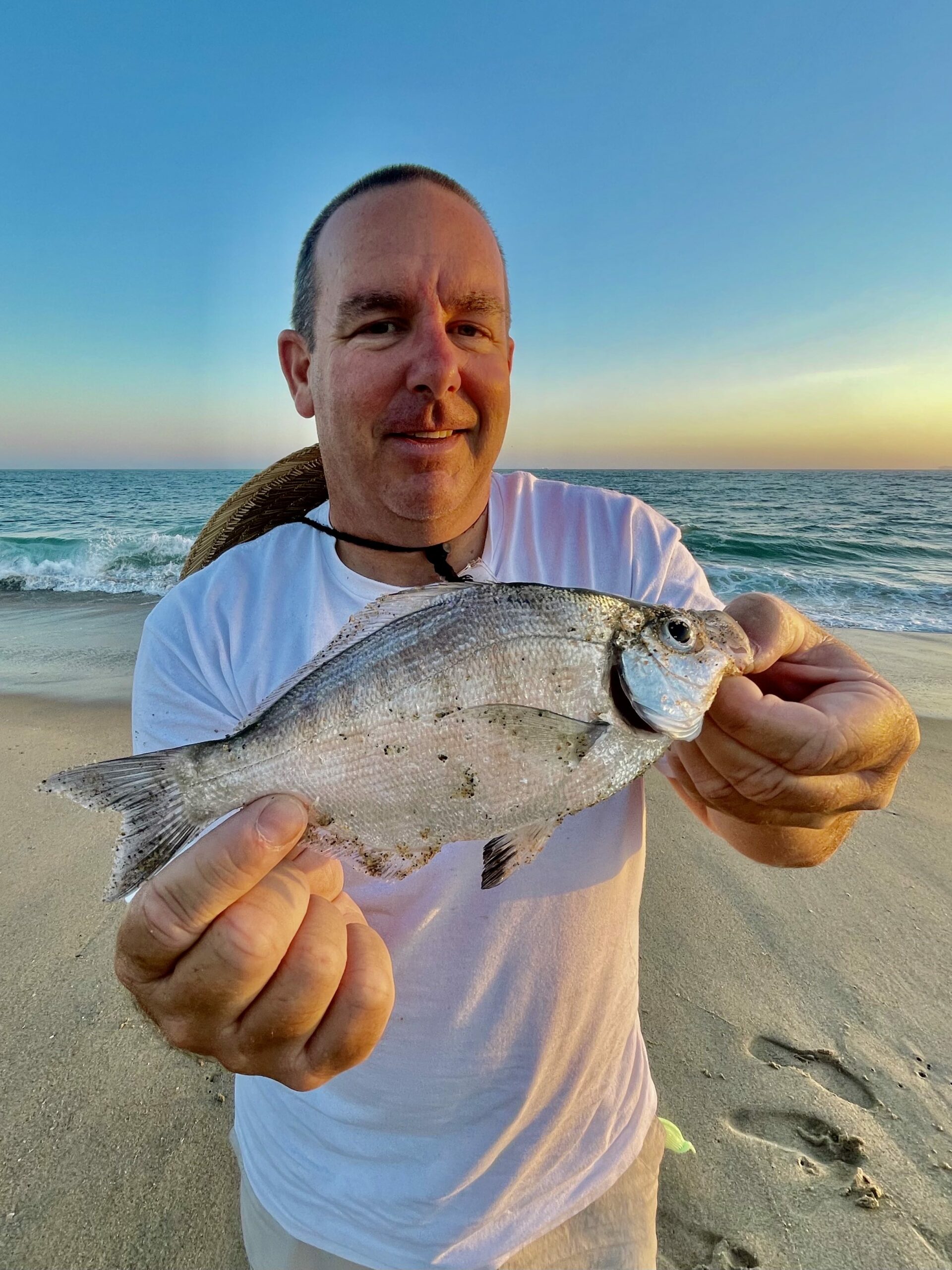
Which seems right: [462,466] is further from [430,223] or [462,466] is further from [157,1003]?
[157,1003]

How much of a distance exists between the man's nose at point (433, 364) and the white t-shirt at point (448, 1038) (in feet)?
2.03

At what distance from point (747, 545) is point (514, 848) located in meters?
19.9

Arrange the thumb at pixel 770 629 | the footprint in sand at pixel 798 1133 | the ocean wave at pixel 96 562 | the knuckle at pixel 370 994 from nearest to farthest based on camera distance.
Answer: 1. the knuckle at pixel 370 994
2. the thumb at pixel 770 629
3. the footprint in sand at pixel 798 1133
4. the ocean wave at pixel 96 562

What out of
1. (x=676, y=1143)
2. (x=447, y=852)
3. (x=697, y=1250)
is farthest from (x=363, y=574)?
(x=697, y=1250)

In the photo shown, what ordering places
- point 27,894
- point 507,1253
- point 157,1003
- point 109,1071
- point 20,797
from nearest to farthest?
point 157,1003 → point 507,1253 → point 109,1071 → point 27,894 → point 20,797

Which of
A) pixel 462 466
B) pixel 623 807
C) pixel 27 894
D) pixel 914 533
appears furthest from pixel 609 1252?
pixel 914 533

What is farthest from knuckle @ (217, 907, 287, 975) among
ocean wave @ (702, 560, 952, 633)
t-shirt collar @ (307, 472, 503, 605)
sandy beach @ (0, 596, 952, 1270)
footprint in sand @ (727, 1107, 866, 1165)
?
ocean wave @ (702, 560, 952, 633)

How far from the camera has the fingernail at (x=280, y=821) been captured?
1.38m

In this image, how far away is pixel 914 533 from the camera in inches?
856

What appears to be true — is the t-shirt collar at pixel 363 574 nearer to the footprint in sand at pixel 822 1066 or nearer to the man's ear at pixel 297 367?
the man's ear at pixel 297 367

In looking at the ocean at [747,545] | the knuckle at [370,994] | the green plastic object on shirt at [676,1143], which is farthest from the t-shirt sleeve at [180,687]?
the ocean at [747,545]

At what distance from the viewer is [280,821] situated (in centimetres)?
140

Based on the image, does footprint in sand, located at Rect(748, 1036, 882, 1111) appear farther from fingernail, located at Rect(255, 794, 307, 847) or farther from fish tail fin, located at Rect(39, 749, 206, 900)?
fish tail fin, located at Rect(39, 749, 206, 900)

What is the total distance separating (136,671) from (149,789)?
0.69 meters
